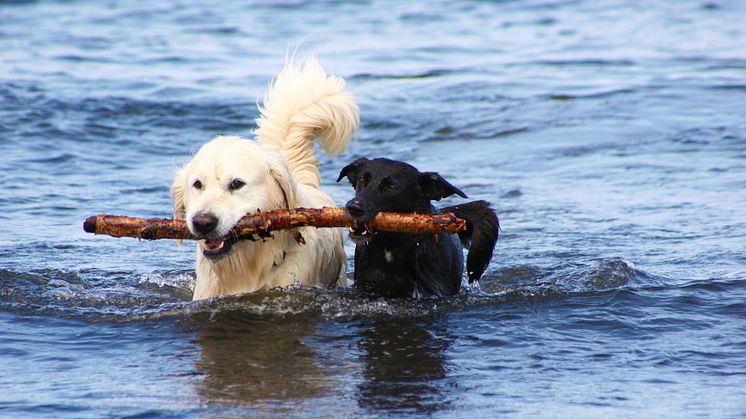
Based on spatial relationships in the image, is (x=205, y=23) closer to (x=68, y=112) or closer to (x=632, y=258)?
(x=68, y=112)

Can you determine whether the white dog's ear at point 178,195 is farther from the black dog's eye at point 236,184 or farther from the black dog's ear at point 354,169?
the black dog's ear at point 354,169

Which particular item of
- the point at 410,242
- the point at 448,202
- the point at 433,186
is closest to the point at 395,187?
the point at 433,186

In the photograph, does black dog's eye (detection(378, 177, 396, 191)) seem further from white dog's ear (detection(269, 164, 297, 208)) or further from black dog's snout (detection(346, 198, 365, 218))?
white dog's ear (detection(269, 164, 297, 208))

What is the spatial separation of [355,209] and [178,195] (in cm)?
122

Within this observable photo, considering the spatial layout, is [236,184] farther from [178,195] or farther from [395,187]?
[395,187]

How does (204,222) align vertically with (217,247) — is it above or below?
above

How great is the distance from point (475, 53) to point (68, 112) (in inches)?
344

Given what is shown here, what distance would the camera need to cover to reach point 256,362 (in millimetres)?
5852

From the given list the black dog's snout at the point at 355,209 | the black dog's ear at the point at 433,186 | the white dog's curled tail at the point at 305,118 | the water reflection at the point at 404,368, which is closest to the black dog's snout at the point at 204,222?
the black dog's snout at the point at 355,209

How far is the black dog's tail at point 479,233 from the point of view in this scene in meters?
6.84

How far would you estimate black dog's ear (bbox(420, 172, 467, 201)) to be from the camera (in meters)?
6.74

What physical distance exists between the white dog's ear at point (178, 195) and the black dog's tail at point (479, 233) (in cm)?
178

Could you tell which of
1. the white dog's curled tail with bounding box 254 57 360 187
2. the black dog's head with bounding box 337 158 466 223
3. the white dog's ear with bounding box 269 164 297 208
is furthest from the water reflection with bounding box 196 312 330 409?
the white dog's curled tail with bounding box 254 57 360 187

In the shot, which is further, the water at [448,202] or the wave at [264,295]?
the wave at [264,295]
